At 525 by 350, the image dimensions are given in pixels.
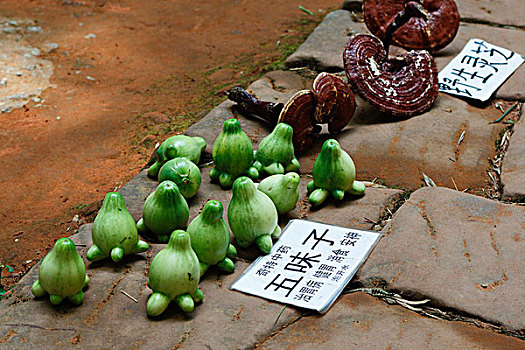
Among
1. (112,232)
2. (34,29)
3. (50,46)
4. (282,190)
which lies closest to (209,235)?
(112,232)

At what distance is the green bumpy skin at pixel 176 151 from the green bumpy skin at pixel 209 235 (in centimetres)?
85

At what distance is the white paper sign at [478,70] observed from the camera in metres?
4.39

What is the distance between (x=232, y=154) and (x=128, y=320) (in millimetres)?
1180

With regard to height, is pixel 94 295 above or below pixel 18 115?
above

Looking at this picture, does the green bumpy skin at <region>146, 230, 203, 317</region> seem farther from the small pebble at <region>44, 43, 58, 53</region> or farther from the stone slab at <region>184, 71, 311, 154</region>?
the small pebble at <region>44, 43, 58, 53</region>

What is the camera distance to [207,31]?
6211mm

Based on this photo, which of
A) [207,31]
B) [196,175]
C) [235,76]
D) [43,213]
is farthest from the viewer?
[207,31]

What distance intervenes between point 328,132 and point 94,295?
213 centimetres

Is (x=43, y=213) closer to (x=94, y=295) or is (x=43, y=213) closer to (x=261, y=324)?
(x=94, y=295)

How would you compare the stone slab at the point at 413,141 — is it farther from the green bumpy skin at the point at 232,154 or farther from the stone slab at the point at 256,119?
the green bumpy skin at the point at 232,154

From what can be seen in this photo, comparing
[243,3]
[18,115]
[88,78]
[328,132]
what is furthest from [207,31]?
[328,132]

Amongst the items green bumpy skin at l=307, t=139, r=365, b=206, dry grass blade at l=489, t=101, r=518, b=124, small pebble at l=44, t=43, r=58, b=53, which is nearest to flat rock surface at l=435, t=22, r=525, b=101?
dry grass blade at l=489, t=101, r=518, b=124

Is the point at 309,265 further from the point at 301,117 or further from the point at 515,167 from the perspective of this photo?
the point at 515,167

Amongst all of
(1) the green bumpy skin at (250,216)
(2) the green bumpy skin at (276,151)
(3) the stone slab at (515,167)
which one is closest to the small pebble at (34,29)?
(2) the green bumpy skin at (276,151)
